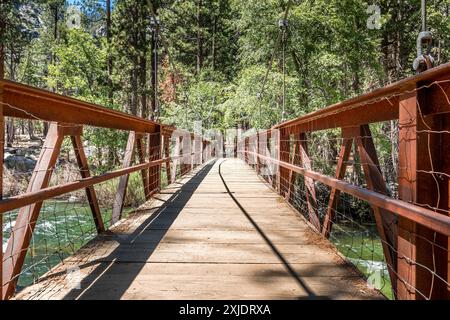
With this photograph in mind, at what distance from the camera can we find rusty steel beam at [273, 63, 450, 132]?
1227 mm

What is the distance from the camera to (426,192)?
4.24 ft

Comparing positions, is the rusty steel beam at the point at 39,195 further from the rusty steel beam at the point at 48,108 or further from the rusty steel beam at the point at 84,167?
the rusty steel beam at the point at 48,108

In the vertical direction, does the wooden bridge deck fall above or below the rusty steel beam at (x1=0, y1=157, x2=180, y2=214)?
below

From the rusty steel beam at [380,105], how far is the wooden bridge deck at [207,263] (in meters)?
0.76

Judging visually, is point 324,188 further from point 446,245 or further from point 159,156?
point 446,245

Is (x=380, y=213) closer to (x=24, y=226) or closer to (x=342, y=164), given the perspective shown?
(x=342, y=164)

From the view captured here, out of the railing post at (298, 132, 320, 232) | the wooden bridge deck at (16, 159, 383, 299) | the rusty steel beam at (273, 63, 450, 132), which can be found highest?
the rusty steel beam at (273, 63, 450, 132)

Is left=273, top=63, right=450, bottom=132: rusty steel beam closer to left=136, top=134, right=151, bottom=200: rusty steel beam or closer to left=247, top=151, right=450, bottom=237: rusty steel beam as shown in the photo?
left=247, top=151, right=450, bottom=237: rusty steel beam

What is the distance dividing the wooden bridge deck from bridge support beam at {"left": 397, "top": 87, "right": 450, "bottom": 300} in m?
0.32

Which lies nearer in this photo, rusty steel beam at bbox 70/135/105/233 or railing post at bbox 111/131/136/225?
rusty steel beam at bbox 70/135/105/233

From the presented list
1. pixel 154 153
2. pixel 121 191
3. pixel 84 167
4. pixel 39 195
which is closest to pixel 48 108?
pixel 39 195

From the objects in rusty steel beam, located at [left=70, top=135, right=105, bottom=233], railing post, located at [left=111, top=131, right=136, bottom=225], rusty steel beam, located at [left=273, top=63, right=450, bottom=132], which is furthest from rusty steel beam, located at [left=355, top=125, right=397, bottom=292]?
railing post, located at [left=111, top=131, right=136, bottom=225]

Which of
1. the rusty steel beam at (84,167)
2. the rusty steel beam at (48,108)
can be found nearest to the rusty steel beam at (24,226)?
the rusty steel beam at (48,108)

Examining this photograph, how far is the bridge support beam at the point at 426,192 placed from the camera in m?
1.26
